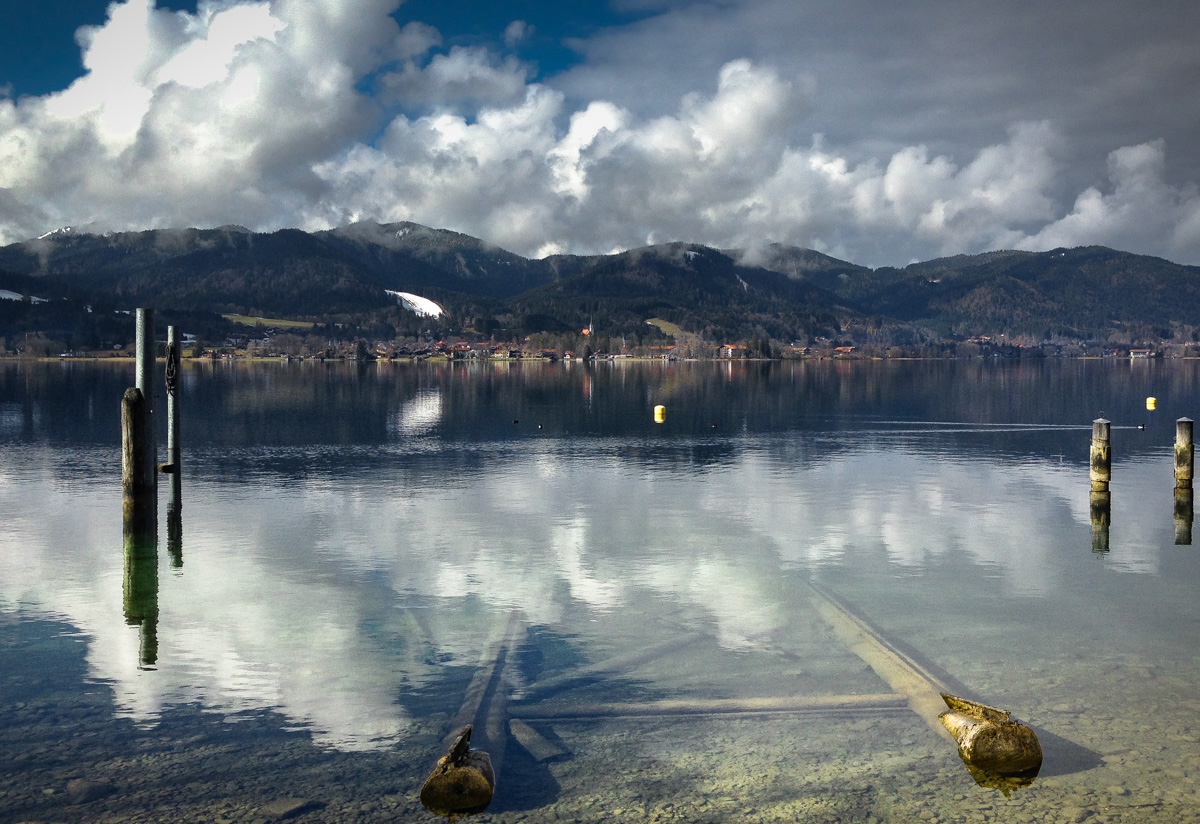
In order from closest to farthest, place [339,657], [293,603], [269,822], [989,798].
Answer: [269,822] < [989,798] < [339,657] < [293,603]

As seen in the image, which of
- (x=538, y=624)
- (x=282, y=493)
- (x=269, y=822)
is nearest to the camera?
(x=269, y=822)

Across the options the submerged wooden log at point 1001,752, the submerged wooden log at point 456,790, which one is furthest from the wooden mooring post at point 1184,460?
the submerged wooden log at point 456,790

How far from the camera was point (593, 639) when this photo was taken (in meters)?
21.1

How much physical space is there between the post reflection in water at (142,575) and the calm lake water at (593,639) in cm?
18

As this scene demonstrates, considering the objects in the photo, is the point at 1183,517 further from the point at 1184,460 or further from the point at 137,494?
the point at 137,494

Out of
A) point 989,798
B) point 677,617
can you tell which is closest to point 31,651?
point 677,617

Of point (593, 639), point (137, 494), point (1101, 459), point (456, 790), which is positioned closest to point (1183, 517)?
point (1101, 459)

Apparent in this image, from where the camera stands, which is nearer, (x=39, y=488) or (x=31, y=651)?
(x=31, y=651)

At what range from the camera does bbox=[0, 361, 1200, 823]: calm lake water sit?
558 inches

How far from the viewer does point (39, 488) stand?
43.8m

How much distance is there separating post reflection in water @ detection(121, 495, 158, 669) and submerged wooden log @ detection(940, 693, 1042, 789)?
14975 millimetres

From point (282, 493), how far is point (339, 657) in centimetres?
2446

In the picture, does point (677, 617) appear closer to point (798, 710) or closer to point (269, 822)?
point (798, 710)

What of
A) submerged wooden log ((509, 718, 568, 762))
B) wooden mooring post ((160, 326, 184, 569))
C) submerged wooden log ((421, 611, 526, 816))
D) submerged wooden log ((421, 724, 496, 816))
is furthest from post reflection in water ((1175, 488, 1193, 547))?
wooden mooring post ((160, 326, 184, 569))
